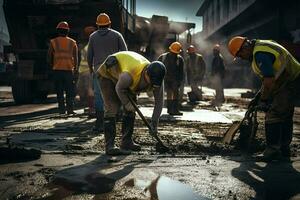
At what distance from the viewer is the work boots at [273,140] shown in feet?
15.1

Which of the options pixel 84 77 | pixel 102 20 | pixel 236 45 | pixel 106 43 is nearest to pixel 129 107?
pixel 236 45

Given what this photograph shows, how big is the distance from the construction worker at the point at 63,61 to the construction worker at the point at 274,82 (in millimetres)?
4508

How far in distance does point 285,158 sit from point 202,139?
1395mm

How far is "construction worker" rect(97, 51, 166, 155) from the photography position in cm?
435

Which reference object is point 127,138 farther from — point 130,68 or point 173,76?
point 173,76

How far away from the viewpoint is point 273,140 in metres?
4.66

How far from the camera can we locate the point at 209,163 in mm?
4340

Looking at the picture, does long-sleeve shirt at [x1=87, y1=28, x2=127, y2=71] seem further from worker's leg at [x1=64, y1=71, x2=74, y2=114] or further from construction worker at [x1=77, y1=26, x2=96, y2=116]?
worker's leg at [x1=64, y1=71, x2=74, y2=114]

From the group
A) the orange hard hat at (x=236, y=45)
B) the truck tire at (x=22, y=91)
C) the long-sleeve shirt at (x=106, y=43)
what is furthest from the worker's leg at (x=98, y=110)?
the truck tire at (x=22, y=91)

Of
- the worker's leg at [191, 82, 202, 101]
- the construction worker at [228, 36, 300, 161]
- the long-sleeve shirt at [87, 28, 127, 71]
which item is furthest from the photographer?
the worker's leg at [191, 82, 202, 101]

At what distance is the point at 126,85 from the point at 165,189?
1428 mm

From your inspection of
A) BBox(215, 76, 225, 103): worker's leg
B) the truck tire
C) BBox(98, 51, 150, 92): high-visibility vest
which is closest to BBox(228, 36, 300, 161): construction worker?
BBox(98, 51, 150, 92): high-visibility vest

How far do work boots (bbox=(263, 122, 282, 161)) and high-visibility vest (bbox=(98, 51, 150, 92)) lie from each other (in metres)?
1.64

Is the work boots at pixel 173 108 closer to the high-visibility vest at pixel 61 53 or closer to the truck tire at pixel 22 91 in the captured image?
the high-visibility vest at pixel 61 53
